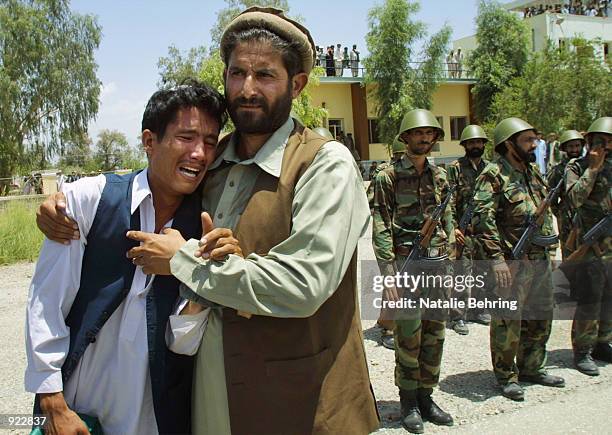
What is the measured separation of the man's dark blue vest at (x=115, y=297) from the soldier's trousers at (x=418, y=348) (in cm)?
219

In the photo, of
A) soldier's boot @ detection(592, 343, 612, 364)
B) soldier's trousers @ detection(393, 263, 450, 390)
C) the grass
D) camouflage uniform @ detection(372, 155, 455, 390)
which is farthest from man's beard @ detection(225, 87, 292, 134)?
the grass

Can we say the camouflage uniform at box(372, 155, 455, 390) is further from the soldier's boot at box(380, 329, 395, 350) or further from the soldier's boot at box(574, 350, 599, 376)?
the soldier's boot at box(574, 350, 599, 376)

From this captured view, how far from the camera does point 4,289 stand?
7859mm

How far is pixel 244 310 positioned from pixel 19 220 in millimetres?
10698

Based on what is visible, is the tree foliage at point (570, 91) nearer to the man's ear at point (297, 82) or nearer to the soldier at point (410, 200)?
the soldier at point (410, 200)

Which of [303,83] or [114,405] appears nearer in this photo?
[114,405]

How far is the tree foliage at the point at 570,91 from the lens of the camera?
18.7 metres

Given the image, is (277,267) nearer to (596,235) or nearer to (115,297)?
(115,297)

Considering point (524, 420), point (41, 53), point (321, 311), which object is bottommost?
point (524, 420)

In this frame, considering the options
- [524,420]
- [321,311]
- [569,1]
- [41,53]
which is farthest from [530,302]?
[569,1]

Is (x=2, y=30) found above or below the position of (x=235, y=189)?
above

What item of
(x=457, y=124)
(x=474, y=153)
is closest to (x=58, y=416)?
(x=474, y=153)

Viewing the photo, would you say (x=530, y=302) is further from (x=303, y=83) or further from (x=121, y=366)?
(x=121, y=366)

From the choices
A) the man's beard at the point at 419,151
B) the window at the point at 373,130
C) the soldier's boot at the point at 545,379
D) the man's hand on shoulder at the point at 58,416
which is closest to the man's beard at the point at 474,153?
the man's beard at the point at 419,151
